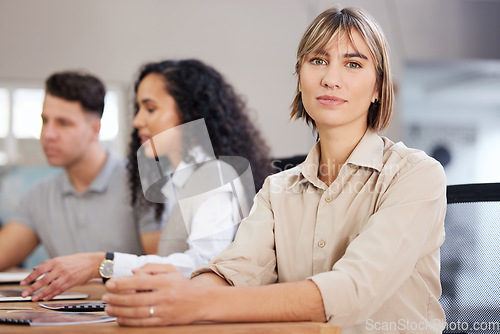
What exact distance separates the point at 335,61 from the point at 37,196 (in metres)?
1.49

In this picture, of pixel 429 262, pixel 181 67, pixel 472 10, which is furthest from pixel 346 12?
pixel 472 10

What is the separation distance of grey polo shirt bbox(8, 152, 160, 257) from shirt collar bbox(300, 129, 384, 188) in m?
1.05

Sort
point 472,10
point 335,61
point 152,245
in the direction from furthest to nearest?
point 472,10
point 152,245
point 335,61

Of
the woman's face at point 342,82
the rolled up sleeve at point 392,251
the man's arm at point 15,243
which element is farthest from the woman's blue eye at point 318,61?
the man's arm at point 15,243

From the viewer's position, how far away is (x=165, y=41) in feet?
11.8

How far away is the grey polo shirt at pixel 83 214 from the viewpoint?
209cm

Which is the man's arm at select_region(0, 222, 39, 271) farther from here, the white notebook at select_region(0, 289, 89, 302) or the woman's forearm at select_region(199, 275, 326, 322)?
the woman's forearm at select_region(199, 275, 326, 322)

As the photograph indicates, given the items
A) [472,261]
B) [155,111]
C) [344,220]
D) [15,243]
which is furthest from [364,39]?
[15,243]

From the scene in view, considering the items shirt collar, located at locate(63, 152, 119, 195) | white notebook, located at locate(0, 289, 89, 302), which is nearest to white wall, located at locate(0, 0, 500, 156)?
shirt collar, located at locate(63, 152, 119, 195)

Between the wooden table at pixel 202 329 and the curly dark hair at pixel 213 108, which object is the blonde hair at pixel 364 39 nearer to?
the wooden table at pixel 202 329

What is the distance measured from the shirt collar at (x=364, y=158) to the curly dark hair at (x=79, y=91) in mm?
1475

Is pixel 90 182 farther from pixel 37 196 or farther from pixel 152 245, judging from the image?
pixel 152 245

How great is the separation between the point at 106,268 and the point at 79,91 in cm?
117

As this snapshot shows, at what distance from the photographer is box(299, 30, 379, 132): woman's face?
1077mm
